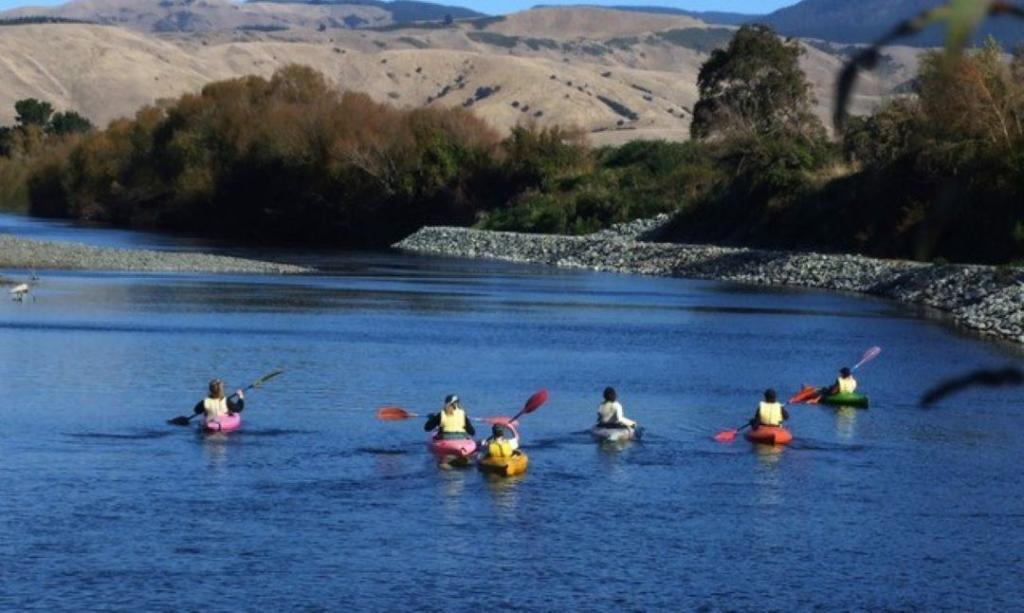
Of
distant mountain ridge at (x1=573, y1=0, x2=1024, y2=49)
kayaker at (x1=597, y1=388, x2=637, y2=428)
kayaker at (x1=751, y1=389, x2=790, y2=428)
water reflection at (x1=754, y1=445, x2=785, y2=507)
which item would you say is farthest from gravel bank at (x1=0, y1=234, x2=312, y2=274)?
distant mountain ridge at (x1=573, y1=0, x2=1024, y2=49)

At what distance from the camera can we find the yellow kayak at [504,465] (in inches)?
1068

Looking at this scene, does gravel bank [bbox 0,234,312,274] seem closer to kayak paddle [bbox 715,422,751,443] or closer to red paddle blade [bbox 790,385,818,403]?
red paddle blade [bbox 790,385,818,403]

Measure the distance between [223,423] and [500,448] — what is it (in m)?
6.41

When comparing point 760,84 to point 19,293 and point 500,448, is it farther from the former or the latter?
point 500,448

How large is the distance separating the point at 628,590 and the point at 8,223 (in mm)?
117079

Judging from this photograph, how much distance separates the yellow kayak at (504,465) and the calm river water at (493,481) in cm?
46

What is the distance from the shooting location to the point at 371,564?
68.4 ft

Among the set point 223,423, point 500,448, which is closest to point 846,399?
point 500,448

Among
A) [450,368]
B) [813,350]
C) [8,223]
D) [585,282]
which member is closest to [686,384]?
[450,368]

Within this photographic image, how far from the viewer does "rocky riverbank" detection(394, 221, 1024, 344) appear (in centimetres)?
5912

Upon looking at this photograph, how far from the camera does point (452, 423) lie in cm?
2923

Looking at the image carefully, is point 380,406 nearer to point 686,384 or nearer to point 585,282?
point 686,384

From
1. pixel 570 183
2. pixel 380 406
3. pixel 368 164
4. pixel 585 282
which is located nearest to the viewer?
pixel 380 406

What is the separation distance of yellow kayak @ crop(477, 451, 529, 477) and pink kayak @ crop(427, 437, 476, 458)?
1023 mm
